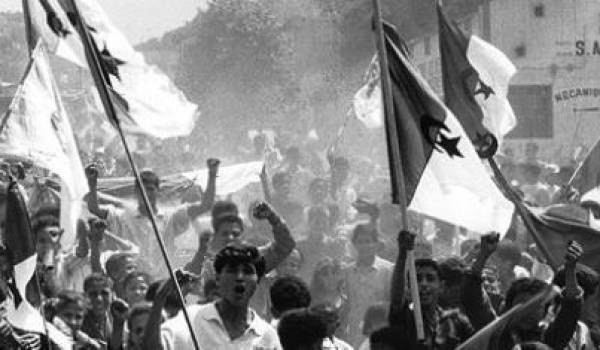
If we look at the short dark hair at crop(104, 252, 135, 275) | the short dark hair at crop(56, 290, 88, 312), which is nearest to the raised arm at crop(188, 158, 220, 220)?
the short dark hair at crop(104, 252, 135, 275)

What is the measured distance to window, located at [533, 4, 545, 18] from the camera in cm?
3195

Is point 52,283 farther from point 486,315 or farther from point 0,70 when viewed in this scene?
point 0,70

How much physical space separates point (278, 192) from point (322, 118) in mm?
27260

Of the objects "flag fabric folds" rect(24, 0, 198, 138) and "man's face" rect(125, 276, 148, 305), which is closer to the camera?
"flag fabric folds" rect(24, 0, 198, 138)

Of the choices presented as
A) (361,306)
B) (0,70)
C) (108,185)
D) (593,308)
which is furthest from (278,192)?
(0,70)

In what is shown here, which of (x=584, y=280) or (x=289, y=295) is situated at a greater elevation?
(x=289, y=295)

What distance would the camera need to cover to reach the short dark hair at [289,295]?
7.98m

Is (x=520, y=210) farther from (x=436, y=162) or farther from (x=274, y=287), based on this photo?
(x=274, y=287)

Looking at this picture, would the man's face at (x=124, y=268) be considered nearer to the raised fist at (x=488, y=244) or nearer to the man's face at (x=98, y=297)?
the man's face at (x=98, y=297)

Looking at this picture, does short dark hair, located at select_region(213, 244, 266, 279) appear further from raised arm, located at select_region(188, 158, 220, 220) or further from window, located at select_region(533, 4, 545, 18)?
window, located at select_region(533, 4, 545, 18)

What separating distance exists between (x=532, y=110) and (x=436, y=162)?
22033 millimetres

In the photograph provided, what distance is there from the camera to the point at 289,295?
800cm

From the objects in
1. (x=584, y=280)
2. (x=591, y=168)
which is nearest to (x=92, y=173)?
(x=584, y=280)

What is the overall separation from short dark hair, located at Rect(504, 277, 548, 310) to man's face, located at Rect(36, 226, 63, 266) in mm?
2495
